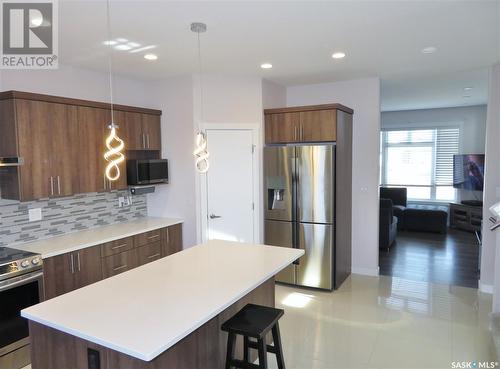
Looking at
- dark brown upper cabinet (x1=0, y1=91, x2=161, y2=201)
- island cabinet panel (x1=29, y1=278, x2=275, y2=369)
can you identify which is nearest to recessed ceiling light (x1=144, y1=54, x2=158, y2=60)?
dark brown upper cabinet (x1=0, y1=91, x2=161, y2=201)

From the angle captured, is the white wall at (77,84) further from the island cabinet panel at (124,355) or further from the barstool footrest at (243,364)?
the barstool footrest at (243,364)

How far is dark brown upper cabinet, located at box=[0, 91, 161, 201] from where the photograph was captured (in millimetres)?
3215

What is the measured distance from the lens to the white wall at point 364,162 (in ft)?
15.7

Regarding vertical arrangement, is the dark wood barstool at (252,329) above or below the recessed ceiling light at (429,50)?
below

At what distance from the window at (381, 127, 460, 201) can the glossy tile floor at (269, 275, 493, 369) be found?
14.4ft

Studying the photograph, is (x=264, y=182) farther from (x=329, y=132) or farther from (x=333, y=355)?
(x=333, y=355)

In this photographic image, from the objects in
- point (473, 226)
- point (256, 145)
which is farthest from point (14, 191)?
point (473, 226)

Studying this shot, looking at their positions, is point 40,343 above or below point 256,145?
below

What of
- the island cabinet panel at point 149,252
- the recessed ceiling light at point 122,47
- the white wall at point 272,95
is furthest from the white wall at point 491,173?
the recessed ceiling light at point 122,47

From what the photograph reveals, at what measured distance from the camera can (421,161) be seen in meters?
8.44

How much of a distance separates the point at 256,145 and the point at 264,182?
19.8 inches

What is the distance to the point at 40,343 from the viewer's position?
2.05 metres

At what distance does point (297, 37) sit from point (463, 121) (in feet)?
21.1

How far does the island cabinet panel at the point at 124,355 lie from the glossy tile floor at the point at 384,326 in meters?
0.83
